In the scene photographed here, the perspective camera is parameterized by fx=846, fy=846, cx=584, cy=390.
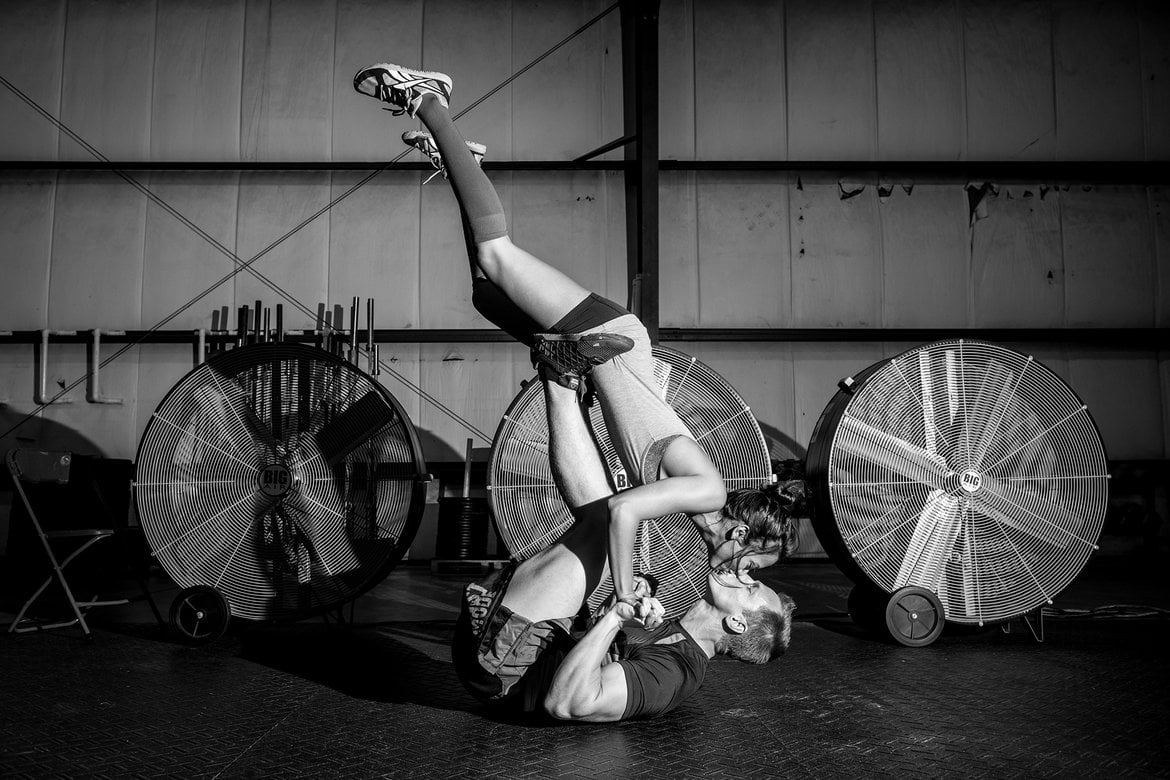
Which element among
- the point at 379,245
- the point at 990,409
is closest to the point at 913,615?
the point at 990,409

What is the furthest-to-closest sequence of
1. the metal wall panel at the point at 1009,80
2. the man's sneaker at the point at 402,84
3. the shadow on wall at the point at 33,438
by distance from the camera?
1. the metal wall panel at the point at 1009,80
2. the shadow on wall at the point at 33,438
3. the man's sneaker at the point at 402,84

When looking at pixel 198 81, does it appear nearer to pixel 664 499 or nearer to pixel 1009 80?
pixel 664 499

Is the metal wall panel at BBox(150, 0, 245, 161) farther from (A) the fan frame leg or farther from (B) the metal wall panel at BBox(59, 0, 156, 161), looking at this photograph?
(A) the fan frame leg

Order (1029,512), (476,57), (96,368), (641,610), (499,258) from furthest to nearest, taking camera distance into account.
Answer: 1. (476,57)
2. (96,368)
3. (1029,512)
4. (499,258)
5. (641,610)

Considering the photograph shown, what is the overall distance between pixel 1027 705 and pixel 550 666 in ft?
5.55

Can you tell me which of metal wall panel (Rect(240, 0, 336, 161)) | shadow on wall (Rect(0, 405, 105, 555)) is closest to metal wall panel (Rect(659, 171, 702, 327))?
metal wall panel (Rect(240, 0, 336, 161))

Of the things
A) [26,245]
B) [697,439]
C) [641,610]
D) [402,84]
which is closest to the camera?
[641,610]

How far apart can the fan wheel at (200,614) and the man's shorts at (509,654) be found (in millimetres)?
1937

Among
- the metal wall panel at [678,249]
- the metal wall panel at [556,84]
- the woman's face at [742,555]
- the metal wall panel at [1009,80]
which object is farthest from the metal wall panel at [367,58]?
the woman's face at [742,555]

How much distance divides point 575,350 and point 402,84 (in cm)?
120

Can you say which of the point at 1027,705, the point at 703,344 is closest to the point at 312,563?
the point at 1027,705

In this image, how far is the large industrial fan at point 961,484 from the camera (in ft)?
13.4

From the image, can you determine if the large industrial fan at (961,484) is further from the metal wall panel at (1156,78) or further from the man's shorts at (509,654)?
the metal wall panel at (1156,78)

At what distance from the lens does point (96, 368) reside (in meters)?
7.57
